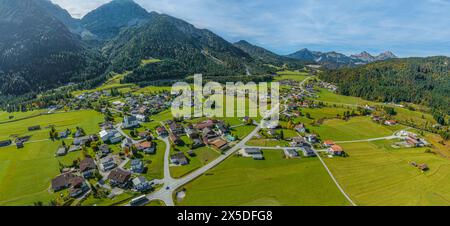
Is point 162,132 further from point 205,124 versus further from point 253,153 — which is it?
point 253,153

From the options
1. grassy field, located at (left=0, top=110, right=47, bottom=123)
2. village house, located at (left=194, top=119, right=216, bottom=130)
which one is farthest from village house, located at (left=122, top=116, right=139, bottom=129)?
grassy field, located at (left=0, top=110, right=47, bottom=123)

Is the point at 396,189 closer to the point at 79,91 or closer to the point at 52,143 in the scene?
the point at 52,143

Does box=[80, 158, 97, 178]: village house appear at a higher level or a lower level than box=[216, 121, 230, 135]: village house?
lower

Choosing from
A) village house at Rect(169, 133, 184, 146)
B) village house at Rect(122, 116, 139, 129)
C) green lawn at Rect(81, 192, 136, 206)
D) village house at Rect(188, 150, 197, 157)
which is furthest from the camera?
village house at Rect(122, 116, 139, 129)

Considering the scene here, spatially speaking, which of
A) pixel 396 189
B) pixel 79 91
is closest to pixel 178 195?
pixel 396 189

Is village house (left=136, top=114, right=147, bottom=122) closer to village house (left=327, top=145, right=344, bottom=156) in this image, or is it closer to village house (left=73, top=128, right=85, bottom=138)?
village house (left=73, top=128, right=85, bottom=138)

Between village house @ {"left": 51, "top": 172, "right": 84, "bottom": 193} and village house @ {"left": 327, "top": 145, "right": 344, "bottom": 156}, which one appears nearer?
village house @ {"left": 51, "top": 172, "right": 84, "bottom": 193}
